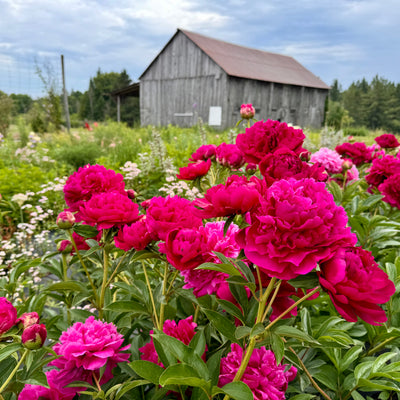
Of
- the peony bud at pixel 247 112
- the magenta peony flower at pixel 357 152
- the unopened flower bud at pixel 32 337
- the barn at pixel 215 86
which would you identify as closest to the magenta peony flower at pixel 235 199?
the unopened flower bud at pixel 32 337

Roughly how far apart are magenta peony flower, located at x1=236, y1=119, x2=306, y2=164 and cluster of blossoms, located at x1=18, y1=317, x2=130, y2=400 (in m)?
0.62

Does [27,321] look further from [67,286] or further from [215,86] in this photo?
[215,86]

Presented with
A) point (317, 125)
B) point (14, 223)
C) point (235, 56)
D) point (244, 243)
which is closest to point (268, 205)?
point (244, 243)

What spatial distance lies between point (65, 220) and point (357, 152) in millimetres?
1799

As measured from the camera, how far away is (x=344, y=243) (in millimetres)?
513

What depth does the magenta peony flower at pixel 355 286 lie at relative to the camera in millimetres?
486

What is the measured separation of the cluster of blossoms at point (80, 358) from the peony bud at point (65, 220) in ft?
1.05

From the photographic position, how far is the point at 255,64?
55.3 feet

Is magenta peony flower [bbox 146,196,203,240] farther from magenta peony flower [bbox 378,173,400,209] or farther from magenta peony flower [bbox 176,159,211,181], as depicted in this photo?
magenta peony flower [bbox 378,173,400,209]

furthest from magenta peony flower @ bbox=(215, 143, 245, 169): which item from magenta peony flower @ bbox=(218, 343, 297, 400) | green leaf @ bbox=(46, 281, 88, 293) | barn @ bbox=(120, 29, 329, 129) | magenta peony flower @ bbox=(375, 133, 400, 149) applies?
barn @ bbox=(120, 29, 329, 129)

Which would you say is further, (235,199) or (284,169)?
(284,169)

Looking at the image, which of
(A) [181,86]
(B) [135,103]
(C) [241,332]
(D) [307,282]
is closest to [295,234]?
(D) [307,282]

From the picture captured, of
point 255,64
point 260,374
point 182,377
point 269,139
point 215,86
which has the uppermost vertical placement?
point 255,64

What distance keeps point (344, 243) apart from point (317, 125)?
20.5 metres
